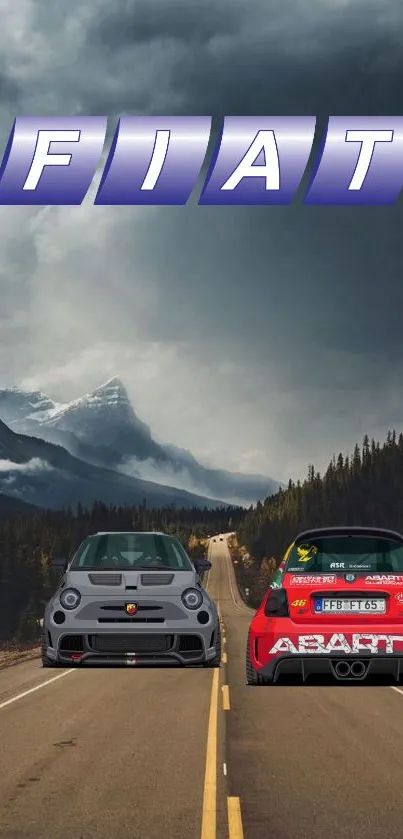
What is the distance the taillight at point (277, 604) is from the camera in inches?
488

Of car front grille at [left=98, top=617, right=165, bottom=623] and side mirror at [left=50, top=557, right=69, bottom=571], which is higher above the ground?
side mirror at [left=50, top=557, right=69, bottom=571]

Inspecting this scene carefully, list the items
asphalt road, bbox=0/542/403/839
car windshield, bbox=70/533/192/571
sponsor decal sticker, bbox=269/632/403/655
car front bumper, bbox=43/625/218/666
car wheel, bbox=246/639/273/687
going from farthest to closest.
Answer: car windshield, bbox=70/533/192/571, car front bumper, bbox=43/625/218/666, asphalt road, bbox=0/542/403/839, car wheel, bbox=246/639/273/687, sponsor decal sticker, bbox=269/632/403/655

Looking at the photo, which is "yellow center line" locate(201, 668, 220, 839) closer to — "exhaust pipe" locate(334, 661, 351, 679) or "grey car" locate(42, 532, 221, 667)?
"grey car" locate(42, 532, 221, 667)

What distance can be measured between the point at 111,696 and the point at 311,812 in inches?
875

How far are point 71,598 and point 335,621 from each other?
3.74 meters

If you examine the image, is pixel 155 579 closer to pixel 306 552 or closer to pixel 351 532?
pixel 306 552

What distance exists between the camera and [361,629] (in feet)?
40.0

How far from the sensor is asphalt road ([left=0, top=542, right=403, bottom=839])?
13625 mm

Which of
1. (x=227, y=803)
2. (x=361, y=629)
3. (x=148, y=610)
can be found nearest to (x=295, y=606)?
(x=361, y=629)

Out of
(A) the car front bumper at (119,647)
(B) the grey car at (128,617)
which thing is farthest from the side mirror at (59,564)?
(A) the car front bumper at (119,647)

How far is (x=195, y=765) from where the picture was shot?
63.2 feet

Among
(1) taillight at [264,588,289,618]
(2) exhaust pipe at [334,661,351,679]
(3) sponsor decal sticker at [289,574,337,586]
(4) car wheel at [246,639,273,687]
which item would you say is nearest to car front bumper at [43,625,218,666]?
(4) car wheel at [246,639,273,687]

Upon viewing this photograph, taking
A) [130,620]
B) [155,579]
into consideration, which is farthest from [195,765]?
[155,579]

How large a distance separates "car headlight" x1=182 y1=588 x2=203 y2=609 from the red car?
6.32 feet
